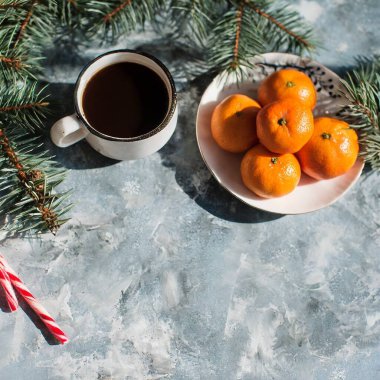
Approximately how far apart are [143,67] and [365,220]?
0.51 metres

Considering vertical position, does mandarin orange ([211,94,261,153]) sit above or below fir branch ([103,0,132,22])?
below

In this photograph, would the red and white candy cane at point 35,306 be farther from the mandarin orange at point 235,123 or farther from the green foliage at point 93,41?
the mandarin orange at point 235,123

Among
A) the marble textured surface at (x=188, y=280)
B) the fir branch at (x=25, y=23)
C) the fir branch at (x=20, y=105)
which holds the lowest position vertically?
the marble textured surface at (x=188, y=280)

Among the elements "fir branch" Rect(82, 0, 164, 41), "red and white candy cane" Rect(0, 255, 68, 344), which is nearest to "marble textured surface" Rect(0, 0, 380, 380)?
"red and white candy cane" Rect(0, 255, 68, 344)

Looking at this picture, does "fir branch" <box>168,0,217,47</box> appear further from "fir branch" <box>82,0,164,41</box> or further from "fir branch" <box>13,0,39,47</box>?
"fir branch" <box>13,0,39,47</box>

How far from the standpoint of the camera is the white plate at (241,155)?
1007mm

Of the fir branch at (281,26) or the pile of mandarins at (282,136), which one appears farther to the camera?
the fir branch at (281,26)

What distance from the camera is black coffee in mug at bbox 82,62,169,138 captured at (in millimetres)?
967

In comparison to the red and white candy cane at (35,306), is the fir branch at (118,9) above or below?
above

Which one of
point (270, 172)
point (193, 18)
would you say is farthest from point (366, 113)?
point (193, 18)

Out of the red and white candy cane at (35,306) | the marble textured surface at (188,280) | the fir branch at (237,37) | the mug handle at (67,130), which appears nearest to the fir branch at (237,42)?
the fir branch at (237,37)

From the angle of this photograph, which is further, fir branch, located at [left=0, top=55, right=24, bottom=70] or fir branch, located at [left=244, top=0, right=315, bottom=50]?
fir branch, located at [left=244, top=0, right=315, bottom=50]

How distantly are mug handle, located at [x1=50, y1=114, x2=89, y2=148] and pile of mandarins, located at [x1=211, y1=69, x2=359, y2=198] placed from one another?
237 mm

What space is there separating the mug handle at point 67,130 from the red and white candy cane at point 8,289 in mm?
246
